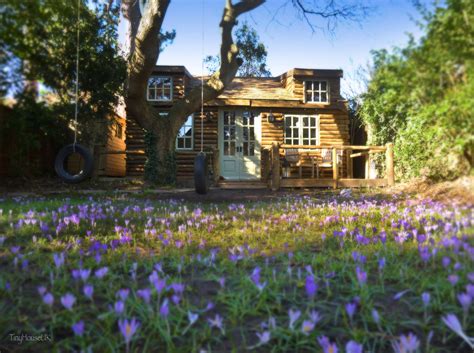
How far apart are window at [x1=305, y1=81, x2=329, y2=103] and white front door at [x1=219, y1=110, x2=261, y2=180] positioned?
111 inches

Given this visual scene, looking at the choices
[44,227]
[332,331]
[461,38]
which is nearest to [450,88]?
[461,38]

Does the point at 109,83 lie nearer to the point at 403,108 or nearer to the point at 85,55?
the point at 85,55

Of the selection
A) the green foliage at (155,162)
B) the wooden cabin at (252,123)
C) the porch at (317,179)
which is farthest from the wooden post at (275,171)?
the wooden cabin at (252,123)

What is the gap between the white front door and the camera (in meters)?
18.2

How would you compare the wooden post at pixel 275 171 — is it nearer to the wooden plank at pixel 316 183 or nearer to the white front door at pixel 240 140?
the wooden plank at pixel 316 183

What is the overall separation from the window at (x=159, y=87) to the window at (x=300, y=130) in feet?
19.8

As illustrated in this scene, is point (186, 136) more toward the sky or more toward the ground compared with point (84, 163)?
more toward the sky

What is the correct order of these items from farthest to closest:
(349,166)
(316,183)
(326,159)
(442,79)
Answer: (326,159)
(349,166)
(316,183)
(442,79)

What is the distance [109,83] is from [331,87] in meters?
10.6

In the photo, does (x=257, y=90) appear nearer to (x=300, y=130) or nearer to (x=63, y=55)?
(x=300, y=130)

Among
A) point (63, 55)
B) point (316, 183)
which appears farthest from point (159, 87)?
point (316, 183)

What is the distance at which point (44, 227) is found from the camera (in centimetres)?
343

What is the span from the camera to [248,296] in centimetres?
178

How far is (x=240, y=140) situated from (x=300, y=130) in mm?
3017
